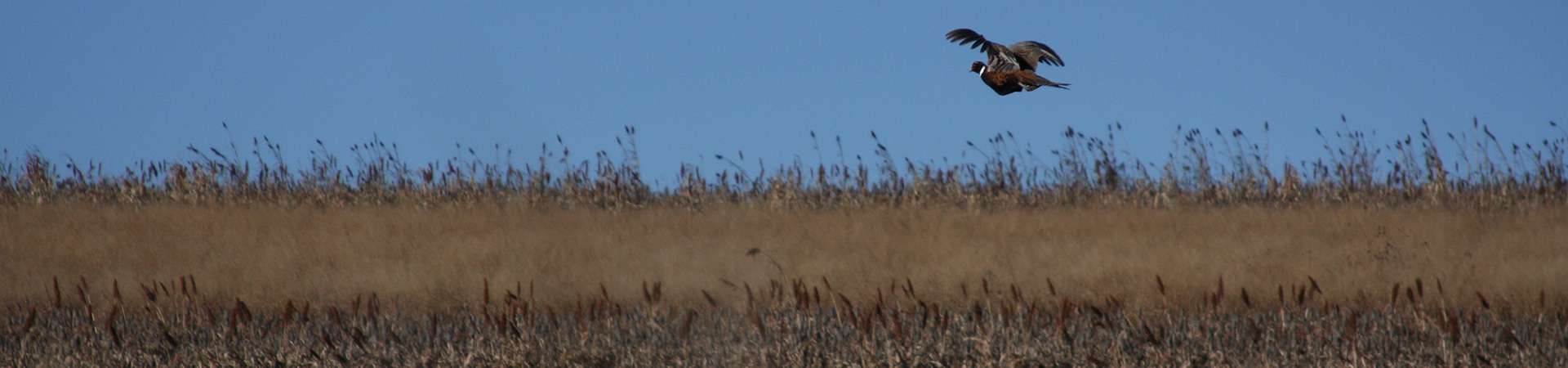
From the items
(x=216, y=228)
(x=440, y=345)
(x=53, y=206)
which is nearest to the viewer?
(x=440, y=345)

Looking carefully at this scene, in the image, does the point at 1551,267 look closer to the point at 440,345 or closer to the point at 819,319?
the point at 819,319

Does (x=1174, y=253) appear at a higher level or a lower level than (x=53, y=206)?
lower

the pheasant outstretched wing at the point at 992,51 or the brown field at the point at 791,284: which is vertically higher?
the pheasant outstretched wing at the point at 992,51

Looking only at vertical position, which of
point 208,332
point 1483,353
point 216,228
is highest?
point 216,228

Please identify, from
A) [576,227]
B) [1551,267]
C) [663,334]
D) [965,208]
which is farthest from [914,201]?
[663,334]

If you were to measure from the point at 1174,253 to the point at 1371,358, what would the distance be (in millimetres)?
3161

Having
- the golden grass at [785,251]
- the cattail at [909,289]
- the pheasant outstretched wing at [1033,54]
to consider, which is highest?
the pheasant outstretched wing at [1033,54]

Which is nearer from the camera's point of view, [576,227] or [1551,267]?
[1551,267]

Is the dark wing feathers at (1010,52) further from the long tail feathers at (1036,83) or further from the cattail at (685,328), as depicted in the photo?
the cattail at (685,328)

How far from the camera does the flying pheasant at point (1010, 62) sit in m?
5.57

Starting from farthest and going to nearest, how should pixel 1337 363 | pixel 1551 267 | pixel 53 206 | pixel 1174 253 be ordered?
pixel 53 206
pixel 1174 253
pixel 1551 267
pixel 1337 363

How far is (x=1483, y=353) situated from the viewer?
640cm

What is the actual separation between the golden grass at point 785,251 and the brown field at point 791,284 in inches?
1.2

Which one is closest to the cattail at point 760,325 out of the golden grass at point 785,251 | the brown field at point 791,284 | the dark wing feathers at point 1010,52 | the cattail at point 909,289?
the brown field at point 791,284
